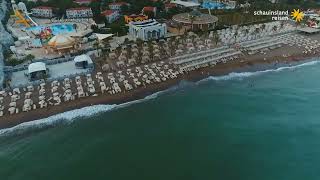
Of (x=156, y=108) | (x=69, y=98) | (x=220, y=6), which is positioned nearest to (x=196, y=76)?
(x=156, y=108)

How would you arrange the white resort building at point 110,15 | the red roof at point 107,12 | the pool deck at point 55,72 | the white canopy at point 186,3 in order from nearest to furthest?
the pool deck at point 55,72 → the white resort building at point 110,15 → the red roof at point 107,12 → the white canopy at point 186,3

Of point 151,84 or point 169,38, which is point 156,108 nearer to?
point 151,84

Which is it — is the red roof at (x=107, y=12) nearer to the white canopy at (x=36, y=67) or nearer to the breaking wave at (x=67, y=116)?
the white canopy at (x=36, y=67)

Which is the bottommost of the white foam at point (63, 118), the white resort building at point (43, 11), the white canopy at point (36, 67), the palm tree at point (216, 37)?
the white foam at point (63, 118)

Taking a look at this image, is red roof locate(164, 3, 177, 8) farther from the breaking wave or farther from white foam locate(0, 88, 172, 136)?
white foam locate(0, 88, 172, 136)

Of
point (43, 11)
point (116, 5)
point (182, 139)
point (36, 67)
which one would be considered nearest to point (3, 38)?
point (36, 67)

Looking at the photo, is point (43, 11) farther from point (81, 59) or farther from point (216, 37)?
point (216, 37)

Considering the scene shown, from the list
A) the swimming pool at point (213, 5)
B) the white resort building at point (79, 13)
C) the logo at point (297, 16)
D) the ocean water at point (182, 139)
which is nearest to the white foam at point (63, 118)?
the ocean water at point (182, 139)
